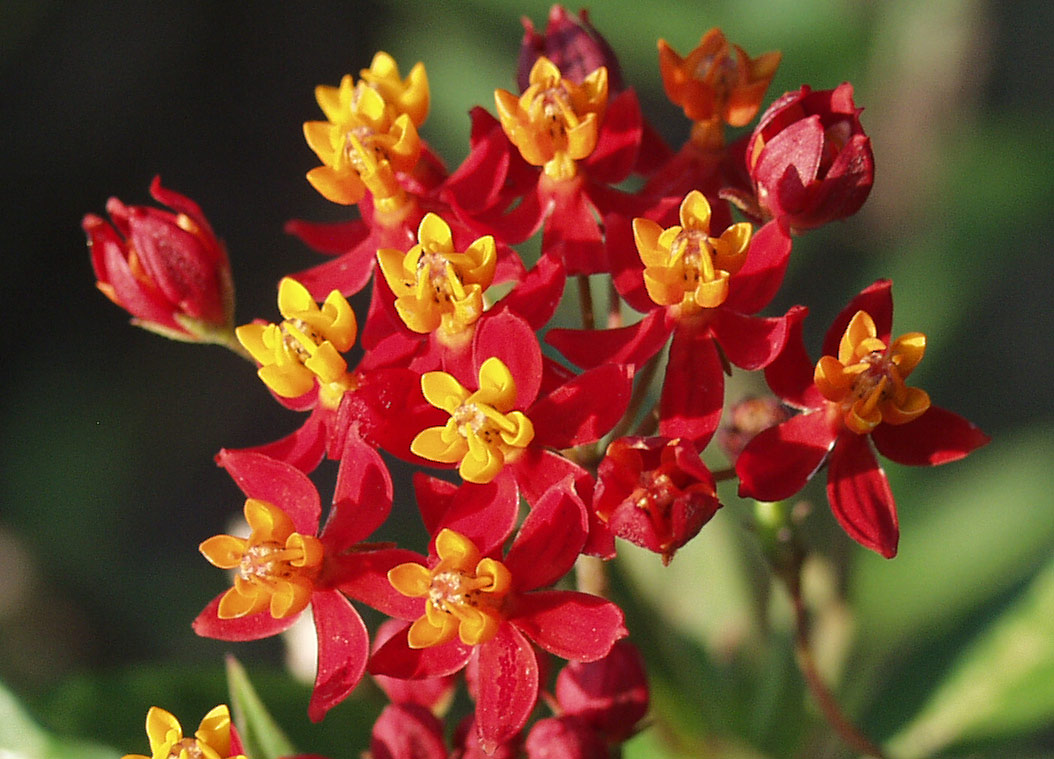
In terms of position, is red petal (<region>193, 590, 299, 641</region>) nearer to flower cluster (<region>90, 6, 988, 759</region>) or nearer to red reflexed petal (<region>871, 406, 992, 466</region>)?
flower cluster (<region>90, 6, 988, 759</region>)

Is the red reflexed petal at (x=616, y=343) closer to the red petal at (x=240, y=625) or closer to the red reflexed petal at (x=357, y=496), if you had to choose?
the red reflexed petal at (x=357, y=496)

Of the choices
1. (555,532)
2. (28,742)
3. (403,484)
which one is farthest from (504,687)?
(403,484)

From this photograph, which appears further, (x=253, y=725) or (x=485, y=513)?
(x=253, y=725)

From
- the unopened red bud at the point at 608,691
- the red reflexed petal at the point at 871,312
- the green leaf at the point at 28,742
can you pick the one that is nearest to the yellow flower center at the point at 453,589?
the unopened red bud at the point at 608,691

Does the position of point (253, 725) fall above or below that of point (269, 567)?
below

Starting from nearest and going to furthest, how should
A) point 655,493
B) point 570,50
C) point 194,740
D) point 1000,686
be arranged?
1. point 655,493
2. point 194,740
3. point 570,50
4. point 1000,686

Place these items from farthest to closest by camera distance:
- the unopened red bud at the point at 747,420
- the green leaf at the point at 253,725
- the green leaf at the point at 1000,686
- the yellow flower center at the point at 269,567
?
1. the green leaf at the point at 1000,686
2. the unopened red bud at the point at 747,420
3. the green leaf at the point at 253,725
4. the yellow flower center at the point at 269,567

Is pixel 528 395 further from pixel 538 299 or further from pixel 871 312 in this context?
pixel 871 312
